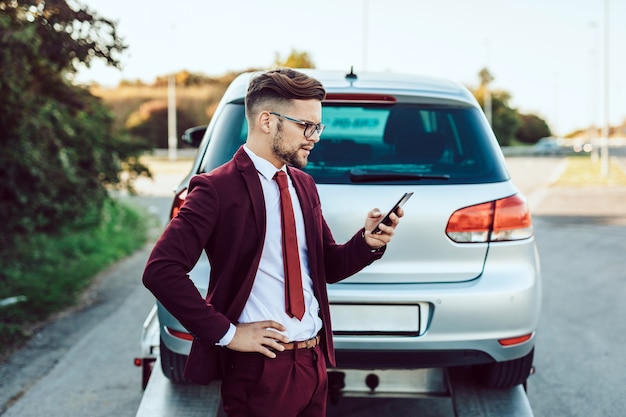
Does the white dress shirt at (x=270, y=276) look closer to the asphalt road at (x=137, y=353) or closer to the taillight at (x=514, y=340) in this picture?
the taillight at (x=514, y=340)

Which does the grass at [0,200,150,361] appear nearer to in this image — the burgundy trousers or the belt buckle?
the burgundy trousers

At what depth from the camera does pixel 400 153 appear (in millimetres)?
3676

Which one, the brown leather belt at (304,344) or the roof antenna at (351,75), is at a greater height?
the roof antenna at (351,75)

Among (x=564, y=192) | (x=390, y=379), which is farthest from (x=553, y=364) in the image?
(x=564, y=192)

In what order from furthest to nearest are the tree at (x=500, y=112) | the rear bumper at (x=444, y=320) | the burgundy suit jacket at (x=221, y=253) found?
the tree at (x=500, y=112) < the rear bumper at (x=444, y=320) < the burgundy suit jacket at (x=221, y=253)

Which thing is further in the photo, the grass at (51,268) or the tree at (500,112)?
the tree at (500,112)

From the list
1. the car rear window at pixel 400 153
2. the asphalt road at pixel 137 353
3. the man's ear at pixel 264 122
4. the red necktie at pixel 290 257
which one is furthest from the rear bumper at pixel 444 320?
the man's ear at pixel 264 122

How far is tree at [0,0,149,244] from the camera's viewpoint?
7016mm

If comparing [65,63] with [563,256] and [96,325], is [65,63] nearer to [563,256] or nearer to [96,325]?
[96,325]

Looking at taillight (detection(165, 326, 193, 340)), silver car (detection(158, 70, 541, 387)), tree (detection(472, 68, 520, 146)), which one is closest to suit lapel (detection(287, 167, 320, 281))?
silver car (detection(158, 70, 541, 387))

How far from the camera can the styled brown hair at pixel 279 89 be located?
2.20 metres

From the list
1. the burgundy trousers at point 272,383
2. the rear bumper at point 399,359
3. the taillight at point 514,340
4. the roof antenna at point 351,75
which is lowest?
the rear bumper at point 399,359

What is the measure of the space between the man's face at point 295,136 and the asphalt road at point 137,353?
2.48 meters

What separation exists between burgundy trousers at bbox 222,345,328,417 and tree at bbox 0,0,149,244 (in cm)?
523
